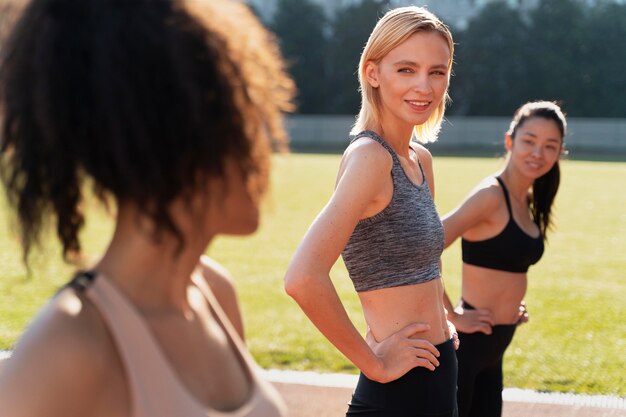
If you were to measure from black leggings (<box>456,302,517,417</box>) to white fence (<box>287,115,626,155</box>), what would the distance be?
46.8m

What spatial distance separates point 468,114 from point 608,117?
9119 mm

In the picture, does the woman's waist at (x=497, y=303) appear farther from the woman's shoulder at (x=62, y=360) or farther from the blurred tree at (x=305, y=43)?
the blurred tree at (x=305, y=43)

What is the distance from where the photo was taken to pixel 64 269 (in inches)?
58.5

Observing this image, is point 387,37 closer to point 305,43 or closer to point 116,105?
point 116,105

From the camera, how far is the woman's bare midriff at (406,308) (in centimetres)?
257

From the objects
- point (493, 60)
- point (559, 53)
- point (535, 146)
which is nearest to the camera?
point (535, 146)

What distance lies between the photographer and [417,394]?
→ 8.48 feet

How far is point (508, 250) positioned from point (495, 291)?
0.19 m

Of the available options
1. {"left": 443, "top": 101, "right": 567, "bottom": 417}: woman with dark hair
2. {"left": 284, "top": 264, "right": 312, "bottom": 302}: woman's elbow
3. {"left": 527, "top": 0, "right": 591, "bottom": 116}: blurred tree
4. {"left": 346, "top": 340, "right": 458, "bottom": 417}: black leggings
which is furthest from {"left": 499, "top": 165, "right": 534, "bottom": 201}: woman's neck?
{"left": 527, "top": 0, "right": 591, "bottom": 116}: blurred tree

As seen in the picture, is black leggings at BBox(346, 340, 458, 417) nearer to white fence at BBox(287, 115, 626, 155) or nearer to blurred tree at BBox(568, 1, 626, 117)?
white fence at BBox(287, 115, 626, 155)

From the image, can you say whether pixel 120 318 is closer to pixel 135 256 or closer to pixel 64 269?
pixel 135 256

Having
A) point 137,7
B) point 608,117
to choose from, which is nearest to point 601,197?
point 137,7

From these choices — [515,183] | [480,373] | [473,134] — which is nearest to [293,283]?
[480,373]

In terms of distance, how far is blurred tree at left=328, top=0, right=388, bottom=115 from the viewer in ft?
A: 198
